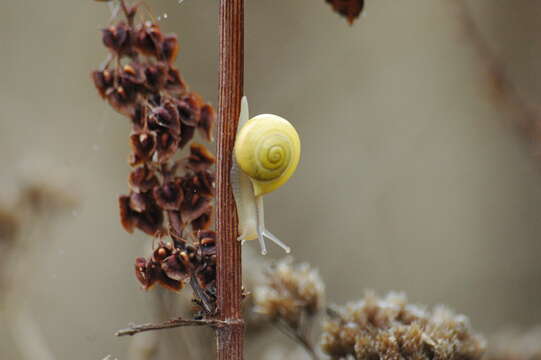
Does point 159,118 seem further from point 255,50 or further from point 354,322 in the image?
point 255,50

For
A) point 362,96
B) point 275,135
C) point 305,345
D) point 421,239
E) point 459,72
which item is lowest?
point 305,345

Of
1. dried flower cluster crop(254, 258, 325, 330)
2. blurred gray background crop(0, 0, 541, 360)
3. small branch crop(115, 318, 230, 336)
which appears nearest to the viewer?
small branch crop(115, 318, 230, 336)

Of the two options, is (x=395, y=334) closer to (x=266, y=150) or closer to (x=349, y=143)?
(x=266, y=150)

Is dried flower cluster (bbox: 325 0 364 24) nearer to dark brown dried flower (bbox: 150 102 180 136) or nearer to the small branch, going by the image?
dark brown dried flower (bbox: 150 102 180 136)

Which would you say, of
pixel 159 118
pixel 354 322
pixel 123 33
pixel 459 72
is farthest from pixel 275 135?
pixel 459 72

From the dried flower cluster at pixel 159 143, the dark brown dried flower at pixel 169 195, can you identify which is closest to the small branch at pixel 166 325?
the dried flower cluster at pixel 159 143

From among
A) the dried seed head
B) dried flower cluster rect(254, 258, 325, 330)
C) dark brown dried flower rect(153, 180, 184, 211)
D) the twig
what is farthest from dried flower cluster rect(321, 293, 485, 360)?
the twig

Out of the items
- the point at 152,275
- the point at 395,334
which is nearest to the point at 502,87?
the point at 395,334
